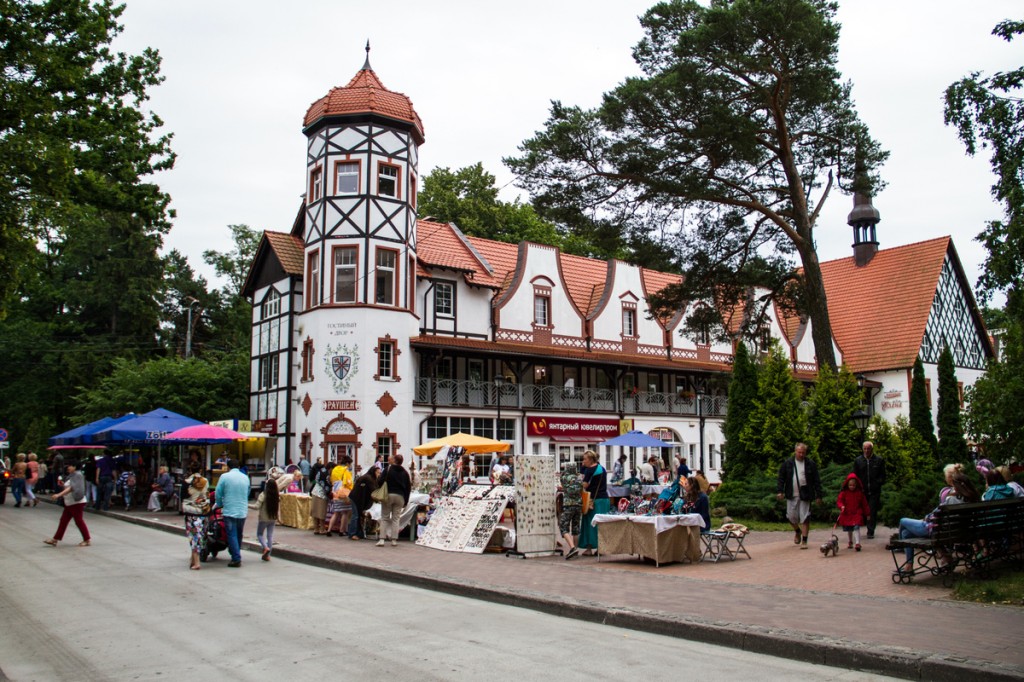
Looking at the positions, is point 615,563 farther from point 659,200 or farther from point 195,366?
point 195,366

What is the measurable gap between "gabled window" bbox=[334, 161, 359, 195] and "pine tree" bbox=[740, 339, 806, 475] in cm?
1683

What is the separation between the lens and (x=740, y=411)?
1014 inches

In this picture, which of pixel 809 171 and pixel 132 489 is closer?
pixel 809 171

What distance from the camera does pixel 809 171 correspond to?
2252 cm

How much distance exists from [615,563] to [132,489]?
20.0m

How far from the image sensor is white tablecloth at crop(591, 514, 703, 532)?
13602mm

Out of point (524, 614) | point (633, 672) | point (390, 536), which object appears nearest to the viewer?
point (633, 672)

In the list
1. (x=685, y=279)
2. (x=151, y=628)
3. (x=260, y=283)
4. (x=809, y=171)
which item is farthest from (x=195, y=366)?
(x=151, y=628)

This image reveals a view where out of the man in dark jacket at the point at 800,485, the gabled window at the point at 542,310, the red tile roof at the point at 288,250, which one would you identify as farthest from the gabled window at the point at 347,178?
the man in dark jacket at the point at 800,485

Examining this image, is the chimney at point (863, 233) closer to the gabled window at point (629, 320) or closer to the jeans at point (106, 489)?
the gabled window at point (629, 320)

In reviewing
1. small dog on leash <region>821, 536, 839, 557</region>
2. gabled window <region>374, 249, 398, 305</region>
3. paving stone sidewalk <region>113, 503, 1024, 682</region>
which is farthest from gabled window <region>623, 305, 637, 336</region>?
small dog on leash <region>821, 536, 839, 557</region>

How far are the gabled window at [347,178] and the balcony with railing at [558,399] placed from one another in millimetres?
7638

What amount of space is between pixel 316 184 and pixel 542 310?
11244mm

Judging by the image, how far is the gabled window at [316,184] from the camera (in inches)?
1304
